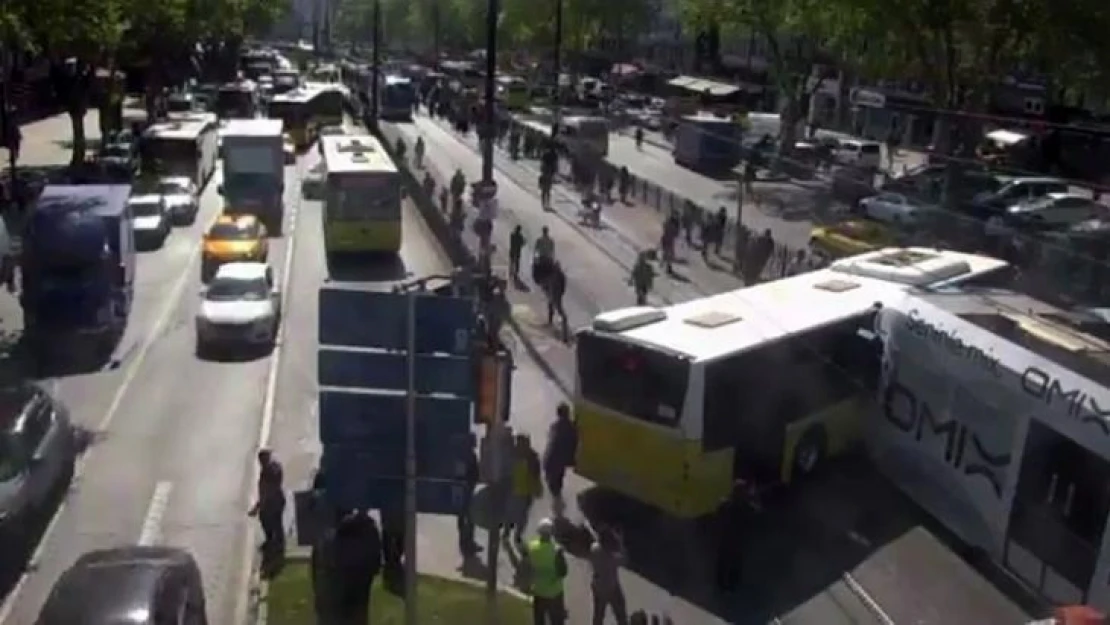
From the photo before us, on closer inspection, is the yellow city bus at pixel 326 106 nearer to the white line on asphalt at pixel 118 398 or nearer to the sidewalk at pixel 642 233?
the sidewalk at pixel 642 233

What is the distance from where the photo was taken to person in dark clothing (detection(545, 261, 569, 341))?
23.5 meters

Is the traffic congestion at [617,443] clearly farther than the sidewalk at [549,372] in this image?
No

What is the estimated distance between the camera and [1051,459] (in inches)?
495

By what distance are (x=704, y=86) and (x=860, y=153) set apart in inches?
963

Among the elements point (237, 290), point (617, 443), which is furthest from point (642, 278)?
point (617, 443)

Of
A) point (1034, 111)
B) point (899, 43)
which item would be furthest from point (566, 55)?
point (899, 43)

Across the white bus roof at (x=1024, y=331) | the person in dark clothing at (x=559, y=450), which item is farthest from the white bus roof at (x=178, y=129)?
the white bus roof at (x=1024, y=331)

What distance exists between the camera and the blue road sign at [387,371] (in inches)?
332

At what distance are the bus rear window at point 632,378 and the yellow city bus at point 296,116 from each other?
39.3 m

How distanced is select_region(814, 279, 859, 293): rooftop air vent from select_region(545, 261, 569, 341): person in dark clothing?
668cm

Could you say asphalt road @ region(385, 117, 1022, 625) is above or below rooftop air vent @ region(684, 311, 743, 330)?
below

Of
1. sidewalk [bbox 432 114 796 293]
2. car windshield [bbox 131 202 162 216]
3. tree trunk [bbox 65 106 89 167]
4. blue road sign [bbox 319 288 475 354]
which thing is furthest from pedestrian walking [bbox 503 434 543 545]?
tree trunk [bbox 65 106 89 167]

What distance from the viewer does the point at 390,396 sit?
855cm

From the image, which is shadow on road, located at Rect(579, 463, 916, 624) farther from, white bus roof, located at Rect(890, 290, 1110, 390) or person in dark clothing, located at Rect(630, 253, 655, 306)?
person in dark clothing, located at Rect(630, 253, 655, 306)
